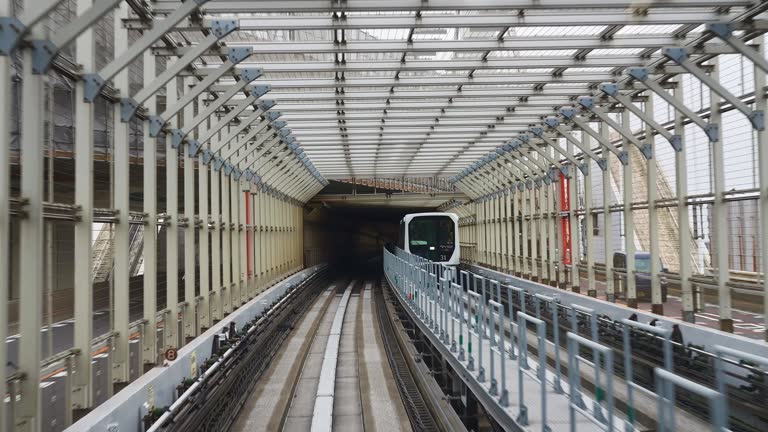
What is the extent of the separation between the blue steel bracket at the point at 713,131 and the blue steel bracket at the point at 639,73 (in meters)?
1.17

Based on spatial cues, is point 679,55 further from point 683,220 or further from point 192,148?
point 192,148

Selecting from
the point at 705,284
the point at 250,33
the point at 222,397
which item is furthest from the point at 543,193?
the point at 222,397

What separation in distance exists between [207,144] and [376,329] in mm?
7109

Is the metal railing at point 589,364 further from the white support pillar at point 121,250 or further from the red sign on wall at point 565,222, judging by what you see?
the red sign on wall at point 565,222

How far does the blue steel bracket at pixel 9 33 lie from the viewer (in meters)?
4.05

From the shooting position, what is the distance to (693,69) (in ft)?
25.4

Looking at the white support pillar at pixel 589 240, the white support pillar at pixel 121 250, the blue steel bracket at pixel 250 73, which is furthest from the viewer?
the white support pillar at pixel 589 240

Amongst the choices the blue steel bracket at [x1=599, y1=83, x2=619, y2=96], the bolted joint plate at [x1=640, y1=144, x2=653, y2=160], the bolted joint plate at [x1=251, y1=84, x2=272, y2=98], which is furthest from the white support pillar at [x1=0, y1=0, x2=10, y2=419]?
the bolted joint plate at [x1=640, y1=144, x2=653, y2=160]

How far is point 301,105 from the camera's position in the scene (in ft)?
39.3

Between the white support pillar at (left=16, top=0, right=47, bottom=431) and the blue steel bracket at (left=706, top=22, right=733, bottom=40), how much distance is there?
24.3 ft

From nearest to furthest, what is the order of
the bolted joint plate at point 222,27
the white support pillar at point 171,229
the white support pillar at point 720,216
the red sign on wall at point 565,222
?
the bolted joint plate at point 222,27 < the white support pillar at point 171,229 < the white support pillar at point 720,216 < the red sign on wall at point 565,222

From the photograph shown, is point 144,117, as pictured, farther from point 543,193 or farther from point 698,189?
point 543,193

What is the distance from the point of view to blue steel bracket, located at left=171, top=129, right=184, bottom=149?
802cm

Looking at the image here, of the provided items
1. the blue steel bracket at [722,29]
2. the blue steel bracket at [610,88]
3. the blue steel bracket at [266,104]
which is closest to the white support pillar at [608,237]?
the blue steel bracket at [610,88]
